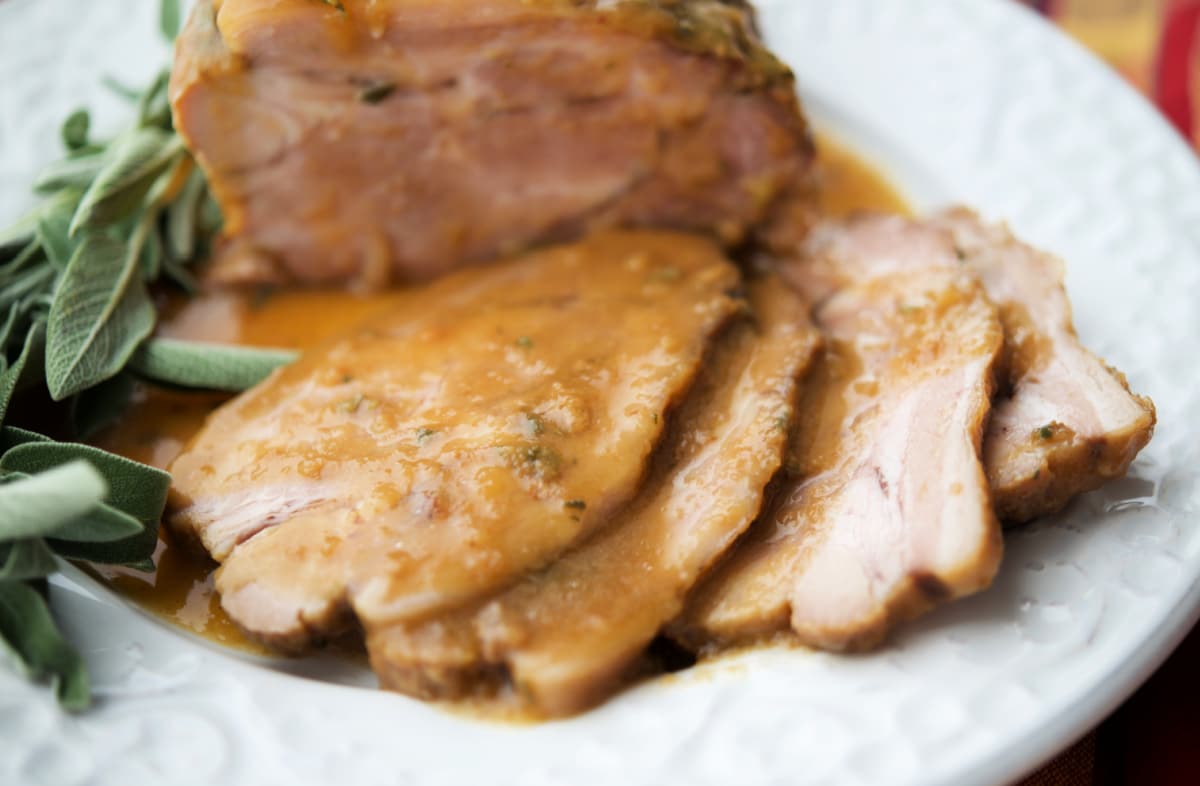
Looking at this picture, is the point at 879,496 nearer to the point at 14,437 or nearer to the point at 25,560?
the point at 25,560

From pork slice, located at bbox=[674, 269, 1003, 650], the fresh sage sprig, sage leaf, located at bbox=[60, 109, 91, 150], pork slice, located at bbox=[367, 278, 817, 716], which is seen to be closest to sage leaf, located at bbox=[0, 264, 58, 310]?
the fresh sage sprig

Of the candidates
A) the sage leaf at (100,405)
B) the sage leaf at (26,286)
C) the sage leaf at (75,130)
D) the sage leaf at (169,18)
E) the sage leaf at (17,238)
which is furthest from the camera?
the sage leaf at (169,18)

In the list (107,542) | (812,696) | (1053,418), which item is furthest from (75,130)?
(1053,418)

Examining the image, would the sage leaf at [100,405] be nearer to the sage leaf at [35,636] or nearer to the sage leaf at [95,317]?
the sage leaf at [95,317]

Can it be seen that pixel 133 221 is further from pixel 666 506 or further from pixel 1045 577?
pixel 1045 577

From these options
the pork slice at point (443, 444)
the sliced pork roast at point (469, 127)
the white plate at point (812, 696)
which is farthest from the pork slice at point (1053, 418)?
the sliced pork roast at point (469, 127)

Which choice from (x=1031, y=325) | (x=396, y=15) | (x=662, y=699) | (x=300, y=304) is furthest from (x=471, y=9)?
(x=662, y=699)
